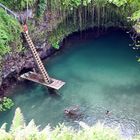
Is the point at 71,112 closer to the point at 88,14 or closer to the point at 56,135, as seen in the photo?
the point at 88,14

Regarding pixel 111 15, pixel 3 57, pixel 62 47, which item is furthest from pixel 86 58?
pixel 3 57

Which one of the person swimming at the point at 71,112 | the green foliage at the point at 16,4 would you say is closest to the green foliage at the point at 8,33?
the green foliage at the point at 16,4

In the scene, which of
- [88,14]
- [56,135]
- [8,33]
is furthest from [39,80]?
[56,135]

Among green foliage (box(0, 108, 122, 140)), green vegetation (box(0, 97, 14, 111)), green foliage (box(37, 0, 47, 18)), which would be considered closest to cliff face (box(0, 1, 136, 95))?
green foliage (box(37, 0, 47, 18))

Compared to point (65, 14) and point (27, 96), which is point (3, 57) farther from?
point (65, 14)

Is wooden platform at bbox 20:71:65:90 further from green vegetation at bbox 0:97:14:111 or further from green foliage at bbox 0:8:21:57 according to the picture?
green vegetation at bbox 0:97:14:111
